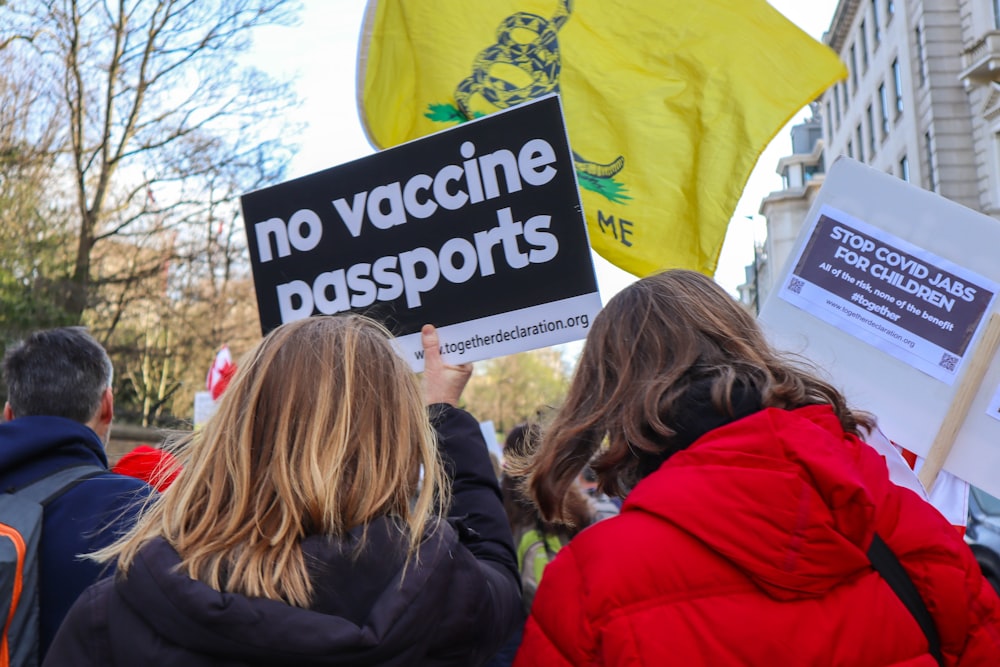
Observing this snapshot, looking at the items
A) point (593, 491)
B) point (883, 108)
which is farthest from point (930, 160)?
point (593, 491)

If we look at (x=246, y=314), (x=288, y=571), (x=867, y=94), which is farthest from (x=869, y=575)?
(x=867, y=94)

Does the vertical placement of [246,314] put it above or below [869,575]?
below

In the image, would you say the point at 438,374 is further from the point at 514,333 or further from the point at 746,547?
the point at 746,547

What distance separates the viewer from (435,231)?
11.1 feet

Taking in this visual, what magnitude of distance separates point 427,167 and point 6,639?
1.80 m

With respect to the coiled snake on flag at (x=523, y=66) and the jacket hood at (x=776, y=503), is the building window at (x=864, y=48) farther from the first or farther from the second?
the jacket hood at (x=776, y=503)

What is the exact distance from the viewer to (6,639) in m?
2.63

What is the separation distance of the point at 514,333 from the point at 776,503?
1449 mm

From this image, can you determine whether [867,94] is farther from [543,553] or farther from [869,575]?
[869,575]

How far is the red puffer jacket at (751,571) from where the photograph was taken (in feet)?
6.23

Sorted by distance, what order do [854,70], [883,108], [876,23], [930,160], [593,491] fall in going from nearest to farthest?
1. [593,491]
2. [930,160]
3. [883,108]
4. [876,23]
5. [854,70]

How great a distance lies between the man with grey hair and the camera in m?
2.76

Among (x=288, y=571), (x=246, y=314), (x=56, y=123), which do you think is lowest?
(x=246, y=314)

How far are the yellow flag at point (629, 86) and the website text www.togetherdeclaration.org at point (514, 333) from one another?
112 cm
